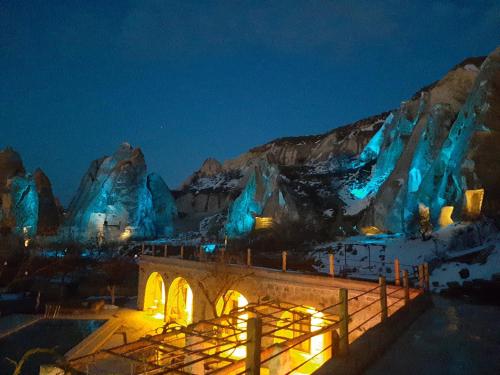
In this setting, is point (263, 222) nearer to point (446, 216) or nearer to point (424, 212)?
point (424, 212)

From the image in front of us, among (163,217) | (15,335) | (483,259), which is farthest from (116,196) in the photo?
(483,259)

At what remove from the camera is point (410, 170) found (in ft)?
113

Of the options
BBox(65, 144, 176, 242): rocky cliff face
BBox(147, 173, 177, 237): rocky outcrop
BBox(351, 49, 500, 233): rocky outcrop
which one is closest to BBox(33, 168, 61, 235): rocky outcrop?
BBox(65, 144, 176, 242): rocky cliff face

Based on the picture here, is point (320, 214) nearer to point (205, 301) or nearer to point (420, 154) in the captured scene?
point (420, 154)

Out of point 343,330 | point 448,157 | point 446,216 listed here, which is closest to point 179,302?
point 343,330

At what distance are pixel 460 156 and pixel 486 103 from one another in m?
4.56

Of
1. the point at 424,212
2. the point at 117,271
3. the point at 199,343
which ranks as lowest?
the point at 117,271

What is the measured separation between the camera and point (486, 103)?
2780 cm

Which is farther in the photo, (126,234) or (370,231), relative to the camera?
(126,234)

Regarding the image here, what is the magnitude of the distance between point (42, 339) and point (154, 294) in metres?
8.46

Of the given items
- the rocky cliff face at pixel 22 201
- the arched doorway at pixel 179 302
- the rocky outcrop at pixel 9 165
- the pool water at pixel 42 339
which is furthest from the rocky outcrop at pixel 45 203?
the arched doorway at pixel 179 302

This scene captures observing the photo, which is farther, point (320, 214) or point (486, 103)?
point (320, 214)

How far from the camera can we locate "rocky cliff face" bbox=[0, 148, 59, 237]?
176 feet

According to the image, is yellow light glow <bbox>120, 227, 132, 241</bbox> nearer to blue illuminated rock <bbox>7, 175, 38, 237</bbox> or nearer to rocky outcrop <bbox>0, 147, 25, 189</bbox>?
blue illuminated rock <bbox>7, 175, 38, 237</bbox>
